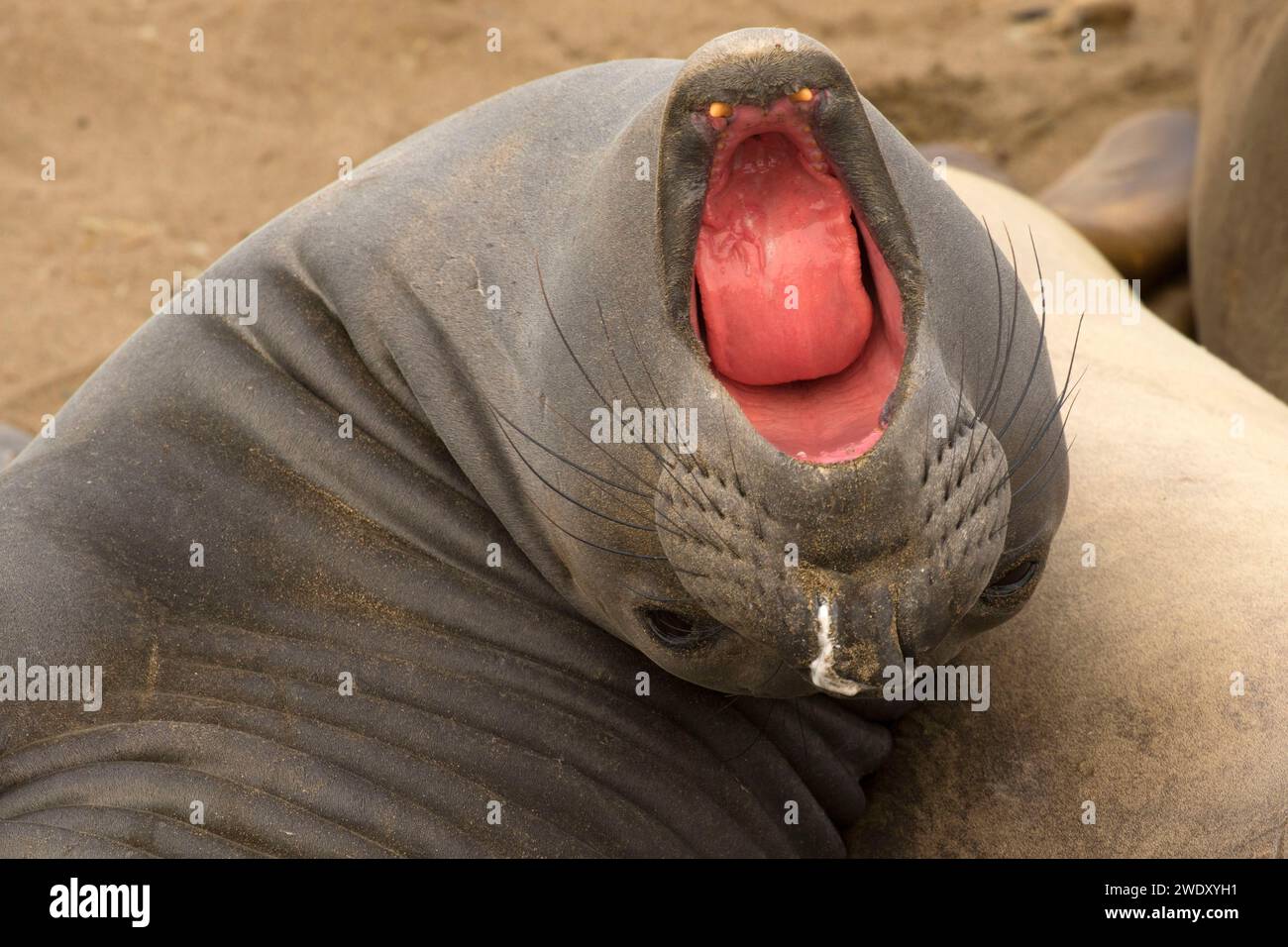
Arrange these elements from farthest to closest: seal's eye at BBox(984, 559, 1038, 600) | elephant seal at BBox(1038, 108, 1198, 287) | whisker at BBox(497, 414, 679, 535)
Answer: elephant seal at BBox(1038, 108, 1198, 287) → seal's eye at BBox(984, 559, 1038, 600) → whisker at BBox(497, 414, 679, 535)

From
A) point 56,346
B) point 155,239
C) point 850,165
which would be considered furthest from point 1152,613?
point 155,239

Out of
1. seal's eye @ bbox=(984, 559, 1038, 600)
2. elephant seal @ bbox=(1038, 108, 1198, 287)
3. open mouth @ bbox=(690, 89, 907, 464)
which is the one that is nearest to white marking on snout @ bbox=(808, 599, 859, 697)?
open mouth @ bbox=(690, 89, 907, 464)

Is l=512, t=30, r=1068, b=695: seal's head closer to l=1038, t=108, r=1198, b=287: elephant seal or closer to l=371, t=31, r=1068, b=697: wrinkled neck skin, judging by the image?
l=371, t=31, r=1068, b=697: wrinkled neck skin

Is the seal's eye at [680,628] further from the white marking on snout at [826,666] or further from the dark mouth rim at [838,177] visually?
the dark mouth rim at [838,177]

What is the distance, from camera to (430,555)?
7.86 feet

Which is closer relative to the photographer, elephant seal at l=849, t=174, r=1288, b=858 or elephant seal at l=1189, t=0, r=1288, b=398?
elephant seal at l=849, t=174, r=1288, b=858

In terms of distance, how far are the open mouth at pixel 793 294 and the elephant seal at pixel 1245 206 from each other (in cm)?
219

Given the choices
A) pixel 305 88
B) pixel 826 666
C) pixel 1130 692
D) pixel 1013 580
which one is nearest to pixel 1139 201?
pixel 1130 692

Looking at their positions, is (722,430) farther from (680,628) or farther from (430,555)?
(430,555)

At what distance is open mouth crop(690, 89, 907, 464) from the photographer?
6.23 feet

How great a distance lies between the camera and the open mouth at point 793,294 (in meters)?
A: 1.90

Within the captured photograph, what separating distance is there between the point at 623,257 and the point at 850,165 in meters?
0.29

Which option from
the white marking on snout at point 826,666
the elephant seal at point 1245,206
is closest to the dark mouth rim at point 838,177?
the white marking on snout at point 826,666

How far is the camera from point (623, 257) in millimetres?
1998
